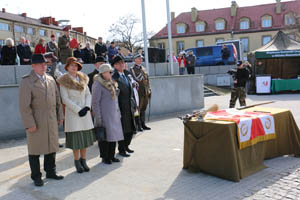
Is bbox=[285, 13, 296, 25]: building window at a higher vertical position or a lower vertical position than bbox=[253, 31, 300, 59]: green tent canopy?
higher

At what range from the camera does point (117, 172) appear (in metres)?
5.26

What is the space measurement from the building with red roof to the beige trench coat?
45.5 meters

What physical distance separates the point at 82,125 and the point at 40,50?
5421 millimetres

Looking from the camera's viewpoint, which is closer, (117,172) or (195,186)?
(195,186)

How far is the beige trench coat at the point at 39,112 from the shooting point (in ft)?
14.5

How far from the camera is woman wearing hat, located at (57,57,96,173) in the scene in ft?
16.4

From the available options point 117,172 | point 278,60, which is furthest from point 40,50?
point 278,60

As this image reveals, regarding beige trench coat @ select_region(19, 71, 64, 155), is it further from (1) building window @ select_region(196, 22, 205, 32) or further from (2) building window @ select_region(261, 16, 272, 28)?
(2) building window @ select_region(261, 16, 272, 28)

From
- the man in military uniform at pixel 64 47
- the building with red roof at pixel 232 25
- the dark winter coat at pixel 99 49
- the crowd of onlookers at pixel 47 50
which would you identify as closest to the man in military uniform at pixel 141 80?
the crowd of onlookers at pixel 47 50

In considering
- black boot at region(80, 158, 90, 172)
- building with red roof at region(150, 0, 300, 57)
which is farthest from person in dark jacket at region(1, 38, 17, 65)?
building with red roof at region(150, 0, 300, 57)

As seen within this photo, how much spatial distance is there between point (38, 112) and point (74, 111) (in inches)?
24.0

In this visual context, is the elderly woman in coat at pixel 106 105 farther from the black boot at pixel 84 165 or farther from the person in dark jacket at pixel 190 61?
the person in dark jacket at pixel 190 61

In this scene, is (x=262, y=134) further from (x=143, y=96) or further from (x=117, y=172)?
(x=143, y=96)

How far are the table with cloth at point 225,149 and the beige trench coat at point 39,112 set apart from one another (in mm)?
2161
